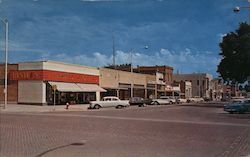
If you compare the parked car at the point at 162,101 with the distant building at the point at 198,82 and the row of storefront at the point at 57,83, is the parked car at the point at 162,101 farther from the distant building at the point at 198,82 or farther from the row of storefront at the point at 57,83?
the distant building at the point at 198,82

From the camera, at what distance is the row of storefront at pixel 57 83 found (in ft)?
178

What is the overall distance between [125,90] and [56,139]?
67174mm

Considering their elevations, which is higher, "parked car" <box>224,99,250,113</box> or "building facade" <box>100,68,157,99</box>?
"building facade" <box>100,68,157,99</box>

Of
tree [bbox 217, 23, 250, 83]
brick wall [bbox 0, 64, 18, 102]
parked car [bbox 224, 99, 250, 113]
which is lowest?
parked car [bbox 224, 99, 250, 113]

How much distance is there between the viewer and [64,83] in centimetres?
5862

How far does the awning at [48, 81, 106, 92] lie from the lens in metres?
55.7

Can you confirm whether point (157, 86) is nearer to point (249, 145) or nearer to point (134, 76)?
point (134, 76)

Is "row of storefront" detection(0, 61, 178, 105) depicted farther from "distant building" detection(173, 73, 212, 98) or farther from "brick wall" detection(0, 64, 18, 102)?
"distant building" detection(173, 73, 212, 98)

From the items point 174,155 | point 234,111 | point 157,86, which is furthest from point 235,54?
point 174,155

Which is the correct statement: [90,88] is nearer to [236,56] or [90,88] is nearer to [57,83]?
[57,83]

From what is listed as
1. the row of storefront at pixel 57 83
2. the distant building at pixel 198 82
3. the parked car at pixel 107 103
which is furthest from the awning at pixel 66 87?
the distant building at pixel 198 82

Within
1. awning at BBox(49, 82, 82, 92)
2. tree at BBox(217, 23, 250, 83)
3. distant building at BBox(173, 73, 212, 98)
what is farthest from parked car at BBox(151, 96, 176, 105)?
distant building at BBox(173, 73, 212, 98)

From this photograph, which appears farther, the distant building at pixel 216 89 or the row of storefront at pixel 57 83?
the distant building at pixel 216 89

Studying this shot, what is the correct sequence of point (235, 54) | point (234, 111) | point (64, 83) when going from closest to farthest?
point (234, 111) < point (64, 83) < point (235, 54)
